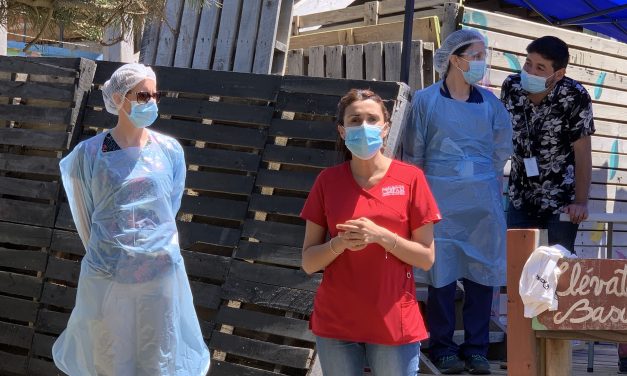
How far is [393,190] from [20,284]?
3.38 meters

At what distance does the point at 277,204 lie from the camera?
17.9ft

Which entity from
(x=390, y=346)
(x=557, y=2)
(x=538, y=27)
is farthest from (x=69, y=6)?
(x=557, y=2)

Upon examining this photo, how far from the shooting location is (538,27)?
23.5 feet

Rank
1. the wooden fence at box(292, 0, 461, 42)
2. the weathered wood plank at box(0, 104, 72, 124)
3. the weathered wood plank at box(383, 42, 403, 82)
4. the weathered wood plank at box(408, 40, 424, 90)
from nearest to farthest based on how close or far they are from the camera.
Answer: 1. the weathered wood plank at box(0, 104, 72, 124)
2. the weathered wood plank at box(408, 40, 424, 90)
3. the weathered wood plank at box(383, 42, 403, 82)
4. the wooden fence at box(292, 0, 461, 42)

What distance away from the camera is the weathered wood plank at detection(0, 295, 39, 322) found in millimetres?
6008

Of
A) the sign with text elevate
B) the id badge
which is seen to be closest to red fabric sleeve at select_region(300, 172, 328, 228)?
the sign with text elevate

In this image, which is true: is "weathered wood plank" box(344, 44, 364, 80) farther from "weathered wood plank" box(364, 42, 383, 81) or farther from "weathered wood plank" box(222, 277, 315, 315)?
"weathered wood plank" box(222, 277, 315, 315)

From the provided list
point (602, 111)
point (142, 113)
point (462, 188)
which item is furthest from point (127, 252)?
point (602, 111)

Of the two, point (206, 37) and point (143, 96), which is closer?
point (143, 96)

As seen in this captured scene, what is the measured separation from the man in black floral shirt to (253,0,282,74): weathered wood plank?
2.17m

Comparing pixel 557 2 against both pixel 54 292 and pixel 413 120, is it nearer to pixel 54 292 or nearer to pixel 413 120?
pixel 413 120

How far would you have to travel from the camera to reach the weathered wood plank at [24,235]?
610cm

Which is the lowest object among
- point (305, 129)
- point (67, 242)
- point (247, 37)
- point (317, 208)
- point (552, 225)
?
point (67, 242)

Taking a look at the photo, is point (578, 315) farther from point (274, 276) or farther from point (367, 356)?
point (274, 276)
